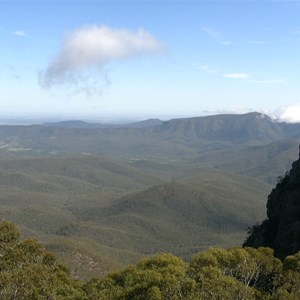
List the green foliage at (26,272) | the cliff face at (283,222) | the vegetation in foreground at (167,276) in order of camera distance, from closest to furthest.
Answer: the vegetation in foreground at (167,276), the green foliage at (26,272), the cliff face at (283,222)

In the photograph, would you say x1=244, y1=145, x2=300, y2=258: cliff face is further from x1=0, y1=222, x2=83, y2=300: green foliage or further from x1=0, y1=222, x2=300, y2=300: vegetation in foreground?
x1=0, y1=222, x2=83, y2=300: green foliage

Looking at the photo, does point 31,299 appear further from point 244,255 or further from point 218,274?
point 244,255

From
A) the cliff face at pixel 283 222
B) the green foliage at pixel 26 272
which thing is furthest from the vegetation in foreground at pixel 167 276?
the cliff face at pixel 283 222

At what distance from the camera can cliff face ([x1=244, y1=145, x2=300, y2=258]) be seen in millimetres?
73688

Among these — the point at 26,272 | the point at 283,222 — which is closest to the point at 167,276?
the point at 26,272

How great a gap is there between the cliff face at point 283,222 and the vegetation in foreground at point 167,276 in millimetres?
26610

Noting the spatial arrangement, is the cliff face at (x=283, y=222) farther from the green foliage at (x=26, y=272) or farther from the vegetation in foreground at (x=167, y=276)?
the green foliage at (x=26, y=272)

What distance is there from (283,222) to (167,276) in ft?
172

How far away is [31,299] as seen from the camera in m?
39.2

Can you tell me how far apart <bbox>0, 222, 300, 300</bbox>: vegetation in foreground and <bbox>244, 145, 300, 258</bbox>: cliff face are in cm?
2661

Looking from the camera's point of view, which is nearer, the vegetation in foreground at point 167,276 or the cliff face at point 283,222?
the vegetation in foreground at point 167,276

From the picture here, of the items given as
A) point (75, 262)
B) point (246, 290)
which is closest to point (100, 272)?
point (75, 262)

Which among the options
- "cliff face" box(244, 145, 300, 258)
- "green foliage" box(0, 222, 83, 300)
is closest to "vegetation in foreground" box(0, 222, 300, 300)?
"green foliage" box(0, 222, 83, 300)

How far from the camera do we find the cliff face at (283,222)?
73688 millimetres
